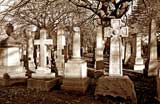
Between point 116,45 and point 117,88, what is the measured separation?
1.31m

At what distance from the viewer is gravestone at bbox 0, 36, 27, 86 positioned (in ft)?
30.6

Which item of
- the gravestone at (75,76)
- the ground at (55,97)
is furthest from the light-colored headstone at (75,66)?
the ground at (55,97)

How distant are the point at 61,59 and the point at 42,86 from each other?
524 cm

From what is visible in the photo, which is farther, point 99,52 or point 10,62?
point 99,52

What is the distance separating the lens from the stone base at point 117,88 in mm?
7363

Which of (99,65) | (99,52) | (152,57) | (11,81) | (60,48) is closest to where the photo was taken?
(11,81)

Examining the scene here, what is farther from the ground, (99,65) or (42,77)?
(99,65)

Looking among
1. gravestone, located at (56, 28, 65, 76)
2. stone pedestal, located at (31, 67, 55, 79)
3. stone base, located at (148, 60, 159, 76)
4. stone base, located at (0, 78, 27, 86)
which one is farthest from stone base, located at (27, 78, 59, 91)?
stone base, located at (148, 60, 159, 76)

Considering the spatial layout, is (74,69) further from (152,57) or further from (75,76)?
(152,57)

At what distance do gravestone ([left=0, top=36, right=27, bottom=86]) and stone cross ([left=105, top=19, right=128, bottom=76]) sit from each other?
152 inches

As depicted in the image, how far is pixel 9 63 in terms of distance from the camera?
9.53m

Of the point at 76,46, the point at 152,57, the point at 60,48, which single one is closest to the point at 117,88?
the point at 76,46

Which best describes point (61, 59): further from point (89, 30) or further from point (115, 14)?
point (89, 30)

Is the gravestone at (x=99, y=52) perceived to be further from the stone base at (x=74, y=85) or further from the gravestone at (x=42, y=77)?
the stone base at (x=74, y=85)
